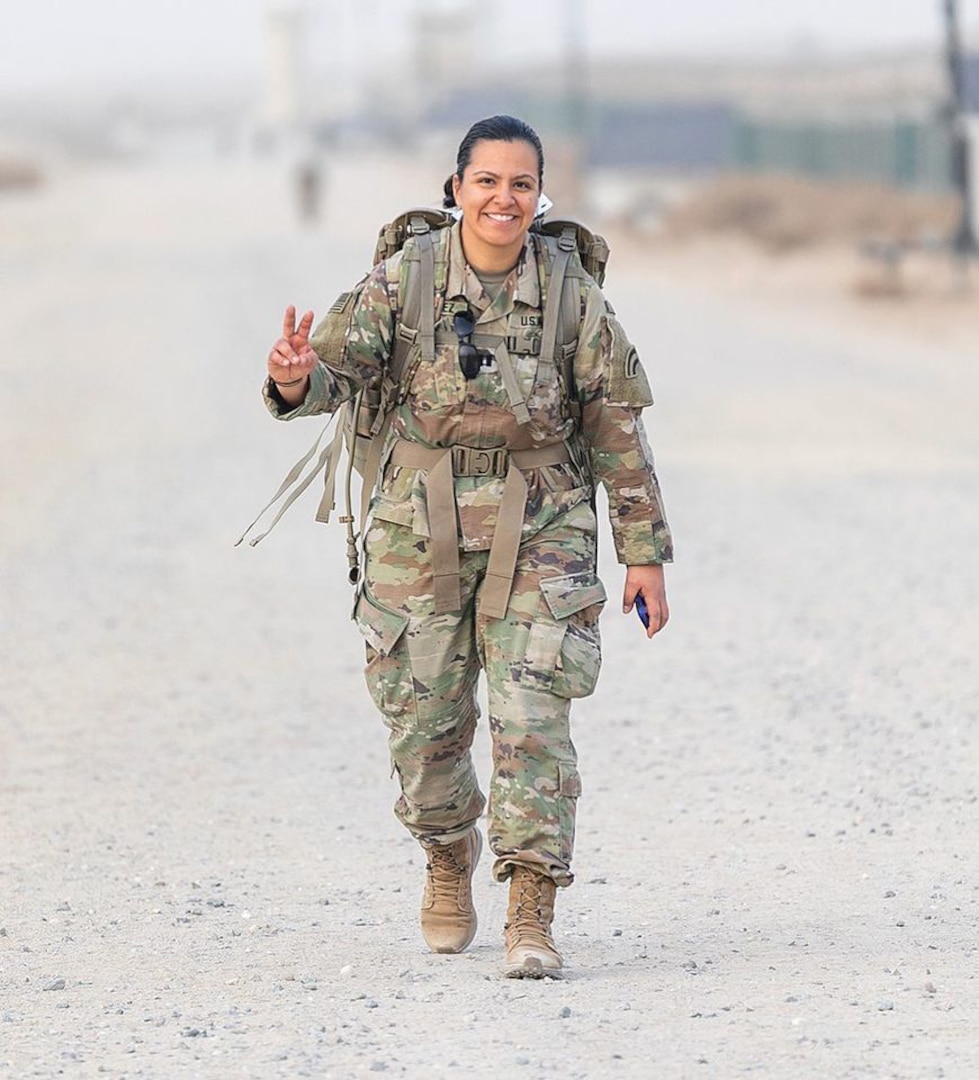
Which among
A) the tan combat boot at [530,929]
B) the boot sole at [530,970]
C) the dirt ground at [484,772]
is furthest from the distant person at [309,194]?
the boot sole at [530,970]

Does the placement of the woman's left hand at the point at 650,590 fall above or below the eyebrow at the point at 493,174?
below

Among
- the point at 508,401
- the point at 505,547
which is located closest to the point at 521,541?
the point at 505,547

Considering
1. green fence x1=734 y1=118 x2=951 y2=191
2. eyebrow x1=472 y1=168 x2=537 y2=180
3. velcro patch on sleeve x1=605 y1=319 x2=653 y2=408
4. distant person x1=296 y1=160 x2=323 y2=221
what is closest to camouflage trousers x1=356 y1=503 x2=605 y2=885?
velcro patch on sleeve x1=605 y1=319 x2=653 y2=408

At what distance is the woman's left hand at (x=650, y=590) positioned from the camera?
4.70 meters

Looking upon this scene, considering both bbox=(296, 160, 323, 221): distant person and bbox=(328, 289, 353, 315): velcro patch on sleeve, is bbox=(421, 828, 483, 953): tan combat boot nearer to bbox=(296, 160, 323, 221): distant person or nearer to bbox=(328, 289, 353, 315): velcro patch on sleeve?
bbox=(328, 289, 353, 315): velcro patch on sleeve

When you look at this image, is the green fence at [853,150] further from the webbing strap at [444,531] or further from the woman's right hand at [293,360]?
the woman's right hand at [293,360]

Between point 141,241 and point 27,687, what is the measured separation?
3117cm

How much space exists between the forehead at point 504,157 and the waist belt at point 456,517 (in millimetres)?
560

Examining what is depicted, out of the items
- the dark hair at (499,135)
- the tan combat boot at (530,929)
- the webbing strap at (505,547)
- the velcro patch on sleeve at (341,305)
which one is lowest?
the tan combat boot at (530,929)

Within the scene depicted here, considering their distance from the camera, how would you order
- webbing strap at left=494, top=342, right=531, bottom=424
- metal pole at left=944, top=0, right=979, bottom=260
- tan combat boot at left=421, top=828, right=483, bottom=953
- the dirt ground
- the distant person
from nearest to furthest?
the dirt ground → webbing strap at left=494, top=342, right=531, bottom=424 → tan combat boot at left=421, top=828, right=483, bottom=953 → metal pole at left=944, top=0, right=979, bottom=260 → the distant person

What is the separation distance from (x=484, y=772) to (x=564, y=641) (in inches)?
89.6

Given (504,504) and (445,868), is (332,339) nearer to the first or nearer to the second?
(504,504)

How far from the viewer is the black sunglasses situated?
14.9 feet

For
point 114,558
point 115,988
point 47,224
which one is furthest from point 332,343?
point 47,224
